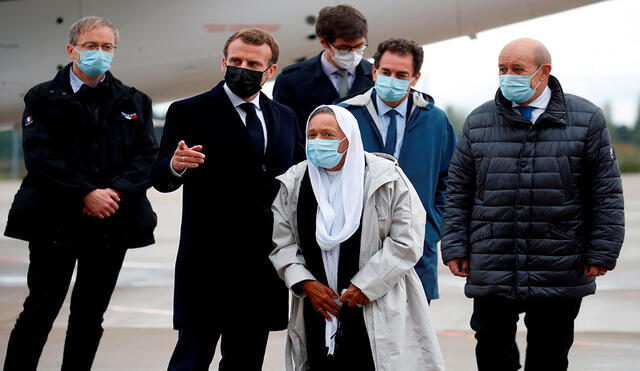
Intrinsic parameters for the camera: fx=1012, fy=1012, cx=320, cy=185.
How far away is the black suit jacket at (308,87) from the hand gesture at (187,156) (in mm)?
1324

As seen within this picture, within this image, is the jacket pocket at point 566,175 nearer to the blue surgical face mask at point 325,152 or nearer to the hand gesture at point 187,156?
the blue surgical face mask at point 325,152

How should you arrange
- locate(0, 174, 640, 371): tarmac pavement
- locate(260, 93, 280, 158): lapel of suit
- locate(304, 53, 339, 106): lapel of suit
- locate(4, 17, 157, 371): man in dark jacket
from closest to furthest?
locate(260, 93, 280, 158): lapel of suit
locate(4, 17, 157, 371): man in dark jacket
locate(304, 53, 339, 106): lapel of suit
locate(0, 174, 640, 371): tarmac pavement

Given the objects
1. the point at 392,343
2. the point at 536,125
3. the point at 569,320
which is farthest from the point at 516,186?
the point at 392,343

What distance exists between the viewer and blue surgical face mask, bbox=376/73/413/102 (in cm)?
475

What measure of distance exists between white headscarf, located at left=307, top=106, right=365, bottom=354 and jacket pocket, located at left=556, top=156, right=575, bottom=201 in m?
0.92

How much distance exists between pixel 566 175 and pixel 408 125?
0.85m

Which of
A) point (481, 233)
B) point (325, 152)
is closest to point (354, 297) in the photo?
point (325, 152)

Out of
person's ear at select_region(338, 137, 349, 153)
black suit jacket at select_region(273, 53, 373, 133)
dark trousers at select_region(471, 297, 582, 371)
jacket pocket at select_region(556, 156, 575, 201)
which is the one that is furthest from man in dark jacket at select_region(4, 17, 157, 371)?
jacket pocket at select_region(556, 156, 575, 201)

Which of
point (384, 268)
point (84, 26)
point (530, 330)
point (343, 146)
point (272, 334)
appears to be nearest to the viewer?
point (384, 268)

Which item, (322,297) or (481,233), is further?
(481,233)

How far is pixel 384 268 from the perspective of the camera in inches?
152

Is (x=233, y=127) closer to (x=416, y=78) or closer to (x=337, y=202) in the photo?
(x=337, y=202)

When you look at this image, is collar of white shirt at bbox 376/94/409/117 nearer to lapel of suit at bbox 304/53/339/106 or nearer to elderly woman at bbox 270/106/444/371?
lapel of suit at bbox 304/53/339/106

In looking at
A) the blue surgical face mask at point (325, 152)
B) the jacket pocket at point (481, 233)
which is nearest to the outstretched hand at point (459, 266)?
the jacket pocket at point (481, 233)
